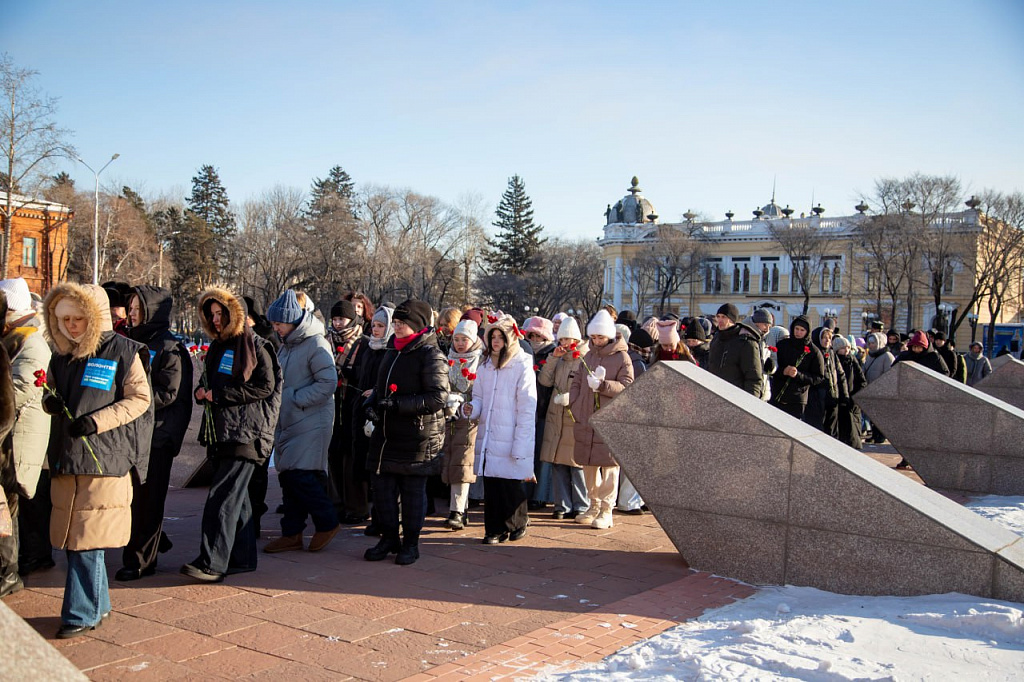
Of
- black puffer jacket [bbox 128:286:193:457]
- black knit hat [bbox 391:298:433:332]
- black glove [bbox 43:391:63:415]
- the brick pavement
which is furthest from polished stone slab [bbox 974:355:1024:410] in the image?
black glove [bbox 43:391:63:415]

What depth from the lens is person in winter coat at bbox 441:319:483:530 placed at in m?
7.76

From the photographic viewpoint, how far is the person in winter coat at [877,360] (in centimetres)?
1554

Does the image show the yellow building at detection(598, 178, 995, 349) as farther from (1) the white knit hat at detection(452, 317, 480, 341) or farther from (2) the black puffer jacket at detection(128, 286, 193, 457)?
(2) the black puffer jacket at detection(128, 286, 193, 457)

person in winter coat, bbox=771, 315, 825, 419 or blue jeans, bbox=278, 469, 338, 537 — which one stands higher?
person in winter coat, bbox=771, 315, 825, 419

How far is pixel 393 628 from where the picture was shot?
509 centimetres

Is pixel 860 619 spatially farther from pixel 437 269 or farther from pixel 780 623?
pixel 437 269

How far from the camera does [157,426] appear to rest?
6.02 meters

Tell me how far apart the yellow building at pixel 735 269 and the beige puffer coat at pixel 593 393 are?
65389 mm

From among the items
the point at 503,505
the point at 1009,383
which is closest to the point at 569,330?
the point at 503,505

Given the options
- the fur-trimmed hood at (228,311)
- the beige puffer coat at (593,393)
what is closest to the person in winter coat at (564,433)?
the beige puffer coat at (593,393)

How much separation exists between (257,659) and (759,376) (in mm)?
6106

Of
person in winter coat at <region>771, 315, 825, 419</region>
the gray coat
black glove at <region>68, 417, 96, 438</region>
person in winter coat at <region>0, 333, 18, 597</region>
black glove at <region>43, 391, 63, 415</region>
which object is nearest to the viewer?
person in winter coat at <region>0, 333, 18, 597</region>

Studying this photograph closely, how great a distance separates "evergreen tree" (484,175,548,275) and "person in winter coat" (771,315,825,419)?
2871 inches

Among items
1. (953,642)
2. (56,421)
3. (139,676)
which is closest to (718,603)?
(953,642)
